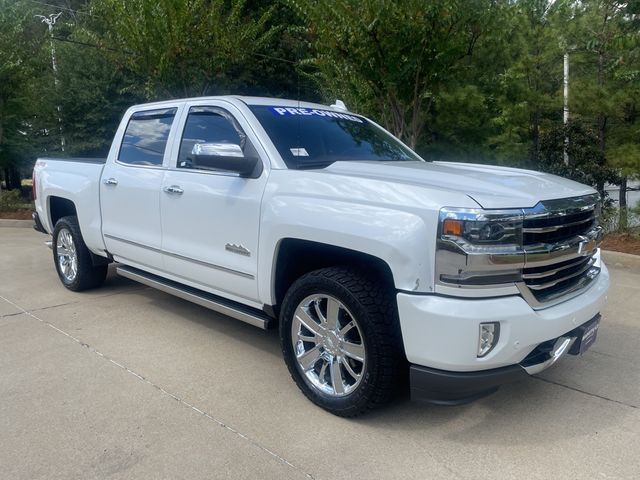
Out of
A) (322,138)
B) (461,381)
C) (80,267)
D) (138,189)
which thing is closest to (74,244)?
(80,267)

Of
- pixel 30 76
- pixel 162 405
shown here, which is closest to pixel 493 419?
pixel 162 405

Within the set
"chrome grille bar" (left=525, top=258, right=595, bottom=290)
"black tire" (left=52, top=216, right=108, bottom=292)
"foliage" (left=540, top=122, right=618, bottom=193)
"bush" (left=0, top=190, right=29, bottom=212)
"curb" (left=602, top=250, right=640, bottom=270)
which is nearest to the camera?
"chrome grille bar" (left=525, top=258, right=595, bottom=290)

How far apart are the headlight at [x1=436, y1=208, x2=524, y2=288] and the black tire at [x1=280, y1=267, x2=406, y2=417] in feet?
1.39

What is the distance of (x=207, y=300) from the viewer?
446cm

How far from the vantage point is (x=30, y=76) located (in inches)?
559

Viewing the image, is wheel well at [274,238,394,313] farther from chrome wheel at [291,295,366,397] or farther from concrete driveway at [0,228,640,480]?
concrete driveway at [0,228,640,480]

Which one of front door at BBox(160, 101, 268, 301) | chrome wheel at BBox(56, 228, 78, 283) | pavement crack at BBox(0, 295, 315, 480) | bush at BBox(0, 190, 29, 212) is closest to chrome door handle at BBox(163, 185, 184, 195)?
front door at BBox(160, 101, 268, 301)

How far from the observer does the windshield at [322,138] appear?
13.7 ft

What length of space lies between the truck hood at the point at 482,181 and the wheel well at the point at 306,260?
0.48 m

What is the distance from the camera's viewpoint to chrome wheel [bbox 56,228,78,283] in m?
6.27

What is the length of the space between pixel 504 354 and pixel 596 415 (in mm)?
1046

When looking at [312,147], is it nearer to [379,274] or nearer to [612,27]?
[379,274]

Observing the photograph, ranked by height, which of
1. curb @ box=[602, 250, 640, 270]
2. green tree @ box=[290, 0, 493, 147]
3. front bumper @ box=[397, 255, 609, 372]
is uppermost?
green tree @ box=[290, 0, 493, 147]

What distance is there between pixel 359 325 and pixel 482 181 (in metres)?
Result: 1.11
